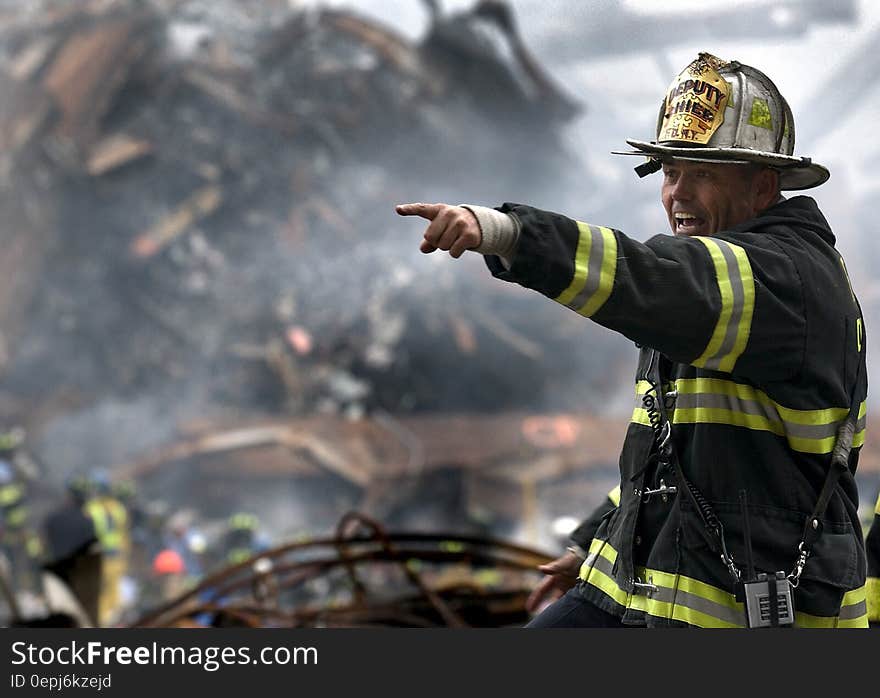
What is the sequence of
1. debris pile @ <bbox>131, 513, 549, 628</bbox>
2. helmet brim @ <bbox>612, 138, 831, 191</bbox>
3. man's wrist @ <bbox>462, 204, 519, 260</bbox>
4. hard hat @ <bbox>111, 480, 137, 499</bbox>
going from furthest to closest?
hard hat @ <bbox>111, 480, 137, 499</bbox> → debris pile @ <bbox>131, 513, 549, 628</bbox> → helmet brim @ <bbox>612, 138, 831, 191</bbox> → man's wrist @ <bbox>462, 204, 519, 260</bbox>

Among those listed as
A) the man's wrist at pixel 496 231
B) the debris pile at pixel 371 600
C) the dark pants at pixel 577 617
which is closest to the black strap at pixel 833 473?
the dark pants at pixel 577 617

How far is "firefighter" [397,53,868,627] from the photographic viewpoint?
141 cm

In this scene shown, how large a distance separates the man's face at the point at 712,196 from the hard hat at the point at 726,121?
0.04m

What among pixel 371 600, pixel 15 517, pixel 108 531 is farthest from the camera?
pixel 15 517

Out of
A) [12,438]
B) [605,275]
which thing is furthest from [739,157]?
[12,438]

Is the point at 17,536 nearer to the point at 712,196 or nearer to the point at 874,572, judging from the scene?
the point at 874,572

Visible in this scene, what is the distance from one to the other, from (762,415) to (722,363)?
148 mm

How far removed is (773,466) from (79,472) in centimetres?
1136

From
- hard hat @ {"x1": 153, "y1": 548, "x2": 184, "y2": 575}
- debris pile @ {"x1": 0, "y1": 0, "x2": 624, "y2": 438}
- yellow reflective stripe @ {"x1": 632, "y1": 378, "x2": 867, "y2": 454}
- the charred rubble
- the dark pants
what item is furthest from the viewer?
debris pile @ {"x1": 0, "y1": 0, "x2": 624, "y2": 438}

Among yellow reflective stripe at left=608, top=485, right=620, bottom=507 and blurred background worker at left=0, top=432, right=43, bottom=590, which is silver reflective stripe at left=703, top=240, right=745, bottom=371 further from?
blurred background worker at left=0, top=432, right=43, bottom=590

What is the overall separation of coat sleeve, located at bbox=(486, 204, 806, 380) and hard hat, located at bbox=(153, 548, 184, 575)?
9.07 metres

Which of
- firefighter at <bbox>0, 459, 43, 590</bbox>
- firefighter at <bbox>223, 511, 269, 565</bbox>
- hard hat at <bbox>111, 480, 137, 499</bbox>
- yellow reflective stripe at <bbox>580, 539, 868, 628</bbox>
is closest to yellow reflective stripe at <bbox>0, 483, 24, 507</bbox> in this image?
firefighter at <bbox>0, 459, 43, 590</bbox>

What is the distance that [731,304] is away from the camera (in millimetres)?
1455


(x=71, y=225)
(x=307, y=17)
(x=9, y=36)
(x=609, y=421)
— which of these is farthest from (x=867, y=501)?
(x=9, y=36)
